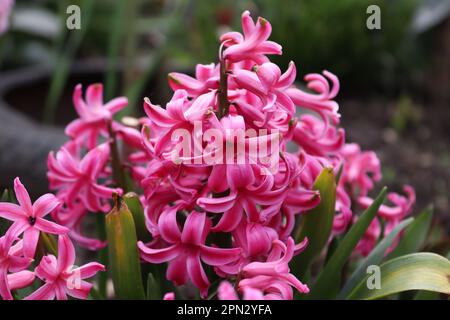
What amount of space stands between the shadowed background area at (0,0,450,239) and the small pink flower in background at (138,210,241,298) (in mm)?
1149

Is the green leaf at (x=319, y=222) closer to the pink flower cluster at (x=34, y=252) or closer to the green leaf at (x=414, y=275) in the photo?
the green leaf at (x=414, y=275)

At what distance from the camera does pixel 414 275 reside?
678 mm

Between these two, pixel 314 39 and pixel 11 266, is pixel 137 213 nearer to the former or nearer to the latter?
pixel 11 266

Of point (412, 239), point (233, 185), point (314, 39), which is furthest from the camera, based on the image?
point (314, 39)

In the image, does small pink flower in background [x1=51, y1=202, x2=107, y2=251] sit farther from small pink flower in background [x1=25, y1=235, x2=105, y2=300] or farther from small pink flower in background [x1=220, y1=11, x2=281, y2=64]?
small pink flower in background [x1=220, y1=11, x2=281, y2=64]

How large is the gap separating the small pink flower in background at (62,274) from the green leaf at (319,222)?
22 centimetres

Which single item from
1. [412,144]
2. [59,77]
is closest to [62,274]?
[59,77]

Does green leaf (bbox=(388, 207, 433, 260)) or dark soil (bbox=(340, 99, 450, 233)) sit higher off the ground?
green leaf (bbox=(388, 207, 433, 260))

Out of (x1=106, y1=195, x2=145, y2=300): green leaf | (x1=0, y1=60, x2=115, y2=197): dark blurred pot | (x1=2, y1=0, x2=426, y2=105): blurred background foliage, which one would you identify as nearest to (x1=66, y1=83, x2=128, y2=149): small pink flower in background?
(x1=106, y1=195, x2=145, y2=300): green leaf

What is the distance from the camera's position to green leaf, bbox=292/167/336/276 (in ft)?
2.38

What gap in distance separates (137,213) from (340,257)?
0.70 ft

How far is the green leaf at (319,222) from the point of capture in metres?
0.72
